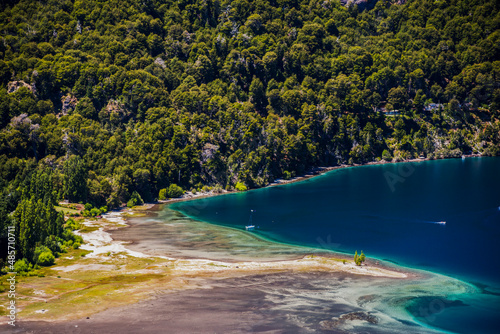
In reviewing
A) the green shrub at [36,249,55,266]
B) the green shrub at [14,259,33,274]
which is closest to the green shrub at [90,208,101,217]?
the green shrub at [36,249,55,266]

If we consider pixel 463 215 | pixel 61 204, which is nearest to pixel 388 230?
pixel 463 215

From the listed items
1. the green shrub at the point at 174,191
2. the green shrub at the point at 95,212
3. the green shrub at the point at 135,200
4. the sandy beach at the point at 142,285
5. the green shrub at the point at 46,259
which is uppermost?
the green shrub at the point at 174,191

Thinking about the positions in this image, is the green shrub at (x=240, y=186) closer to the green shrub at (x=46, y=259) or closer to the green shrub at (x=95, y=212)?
the green shrub at (x=95, y=212)

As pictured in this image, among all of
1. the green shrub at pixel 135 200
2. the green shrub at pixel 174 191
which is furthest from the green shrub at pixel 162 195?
the green shrub at pixel 135 200

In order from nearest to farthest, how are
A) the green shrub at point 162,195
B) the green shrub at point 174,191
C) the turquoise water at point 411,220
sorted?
the turquoise water at point 411,220
the green shrub at point 162,195
the green shrub at point 174,191

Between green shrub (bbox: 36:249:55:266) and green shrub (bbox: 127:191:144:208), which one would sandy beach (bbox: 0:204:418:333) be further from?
green shrub (bbox: 127:191:144:208)

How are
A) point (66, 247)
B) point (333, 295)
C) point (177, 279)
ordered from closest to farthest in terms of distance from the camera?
point (333, 295) → point (177, 279) → point (66, 247)

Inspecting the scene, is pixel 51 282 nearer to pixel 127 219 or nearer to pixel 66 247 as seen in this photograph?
pixel 66 247

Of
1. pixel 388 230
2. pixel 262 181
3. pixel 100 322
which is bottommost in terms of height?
pixel 100 322

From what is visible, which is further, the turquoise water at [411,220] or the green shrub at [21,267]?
the green shrub at [21,267]
